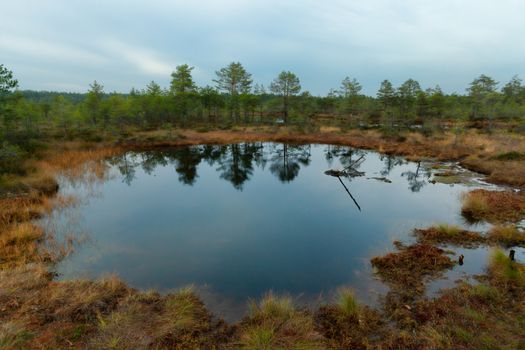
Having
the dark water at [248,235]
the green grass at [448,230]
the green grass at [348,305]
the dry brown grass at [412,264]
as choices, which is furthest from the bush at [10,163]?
the green grass at [448,230]

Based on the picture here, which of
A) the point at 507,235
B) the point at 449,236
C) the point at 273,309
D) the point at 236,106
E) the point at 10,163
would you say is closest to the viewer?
the point at 273,309

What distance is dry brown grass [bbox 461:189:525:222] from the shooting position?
14750 mm

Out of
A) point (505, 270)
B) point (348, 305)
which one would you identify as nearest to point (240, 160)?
point (348, 305)

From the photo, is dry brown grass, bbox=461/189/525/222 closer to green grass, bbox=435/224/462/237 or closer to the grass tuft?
the grass tuft

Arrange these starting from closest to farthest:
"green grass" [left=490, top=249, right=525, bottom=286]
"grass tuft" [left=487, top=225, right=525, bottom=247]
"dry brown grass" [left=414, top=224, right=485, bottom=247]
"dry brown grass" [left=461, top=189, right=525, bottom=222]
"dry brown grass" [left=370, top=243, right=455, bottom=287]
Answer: "green grass" [left=490, top=249, right=525, bottom=286] → "dry brown grass" [left=370, top=243, right=455, bottom=287] → "grass tuft" [left=487, top=225, right=525, bottom=247] → "dry brown grass" [left=414, top=224, right=485, bottom=247] → "dry brown grass" [left=461, top=189, right=525, bottom=222]

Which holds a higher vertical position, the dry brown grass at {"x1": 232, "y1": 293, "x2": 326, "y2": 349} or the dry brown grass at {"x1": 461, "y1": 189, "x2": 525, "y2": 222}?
the dry brown grass at {"x1": 461, "y1": 189, "x2": 525, "y2": 222}

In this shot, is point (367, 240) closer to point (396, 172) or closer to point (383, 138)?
point (396, 172)

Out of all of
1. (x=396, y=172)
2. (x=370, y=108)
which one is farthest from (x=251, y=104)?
(x=396, y=172)

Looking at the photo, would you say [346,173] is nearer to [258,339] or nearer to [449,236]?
[449,236]

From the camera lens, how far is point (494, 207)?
51.6 feet

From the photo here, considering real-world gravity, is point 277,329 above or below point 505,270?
below

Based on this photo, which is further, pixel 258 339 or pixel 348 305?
pixel 348 305

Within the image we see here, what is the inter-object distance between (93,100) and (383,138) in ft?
158

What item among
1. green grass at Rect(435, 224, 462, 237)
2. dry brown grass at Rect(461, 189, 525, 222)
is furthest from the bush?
dry brown grass at Rect(461, 189, 525, 222)
